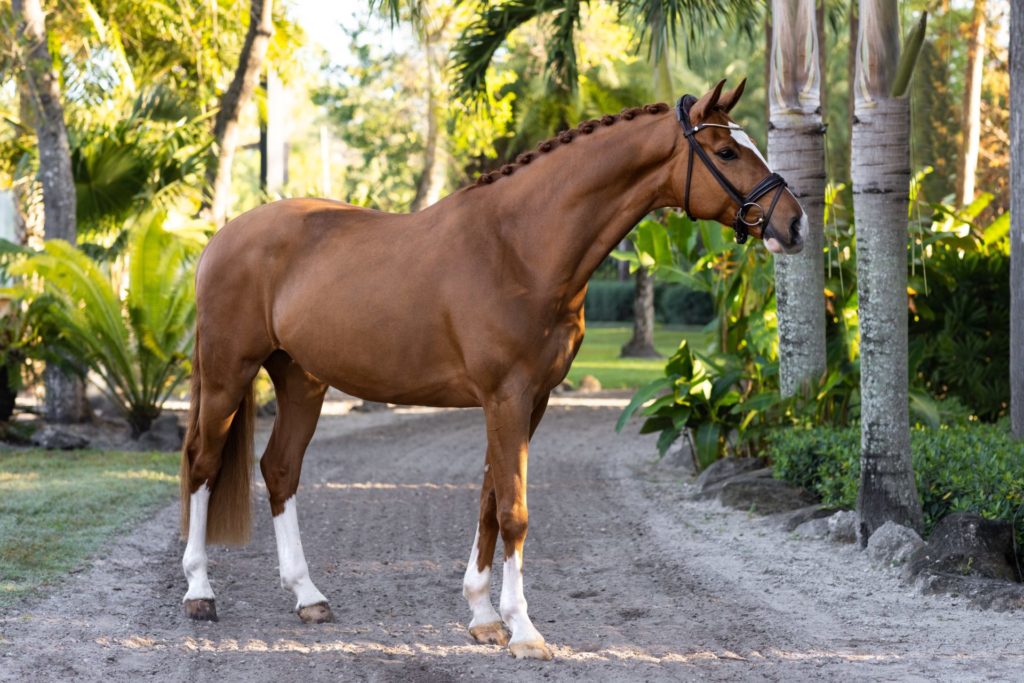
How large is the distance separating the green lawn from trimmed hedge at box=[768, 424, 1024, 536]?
8.15 feet

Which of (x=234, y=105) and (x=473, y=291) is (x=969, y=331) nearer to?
(x=473, y=291)

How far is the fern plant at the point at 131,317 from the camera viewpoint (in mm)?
11508

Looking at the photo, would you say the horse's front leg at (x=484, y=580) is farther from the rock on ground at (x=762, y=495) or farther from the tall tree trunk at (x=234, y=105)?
the tall tree trunk at (x=234, y=105)

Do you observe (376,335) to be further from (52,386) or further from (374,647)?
(52,386)

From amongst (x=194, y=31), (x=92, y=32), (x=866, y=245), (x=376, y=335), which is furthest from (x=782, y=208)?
(x=194, y=31)

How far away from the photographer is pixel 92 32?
13469 mm

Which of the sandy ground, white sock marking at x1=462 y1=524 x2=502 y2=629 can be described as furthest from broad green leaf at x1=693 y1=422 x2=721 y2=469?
white sock marking at x1=462 y1=524 x2=502 y2=629

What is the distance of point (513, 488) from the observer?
4.66 m

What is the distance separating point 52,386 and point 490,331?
905 cm

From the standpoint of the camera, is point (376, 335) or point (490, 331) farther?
point (376, 335)

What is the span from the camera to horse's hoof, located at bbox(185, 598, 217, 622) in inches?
209

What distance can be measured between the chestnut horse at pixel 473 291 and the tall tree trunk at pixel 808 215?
3.63m

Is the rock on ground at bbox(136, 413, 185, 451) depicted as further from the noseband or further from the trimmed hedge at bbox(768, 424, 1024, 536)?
the noseband

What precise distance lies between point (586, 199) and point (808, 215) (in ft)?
12.4
